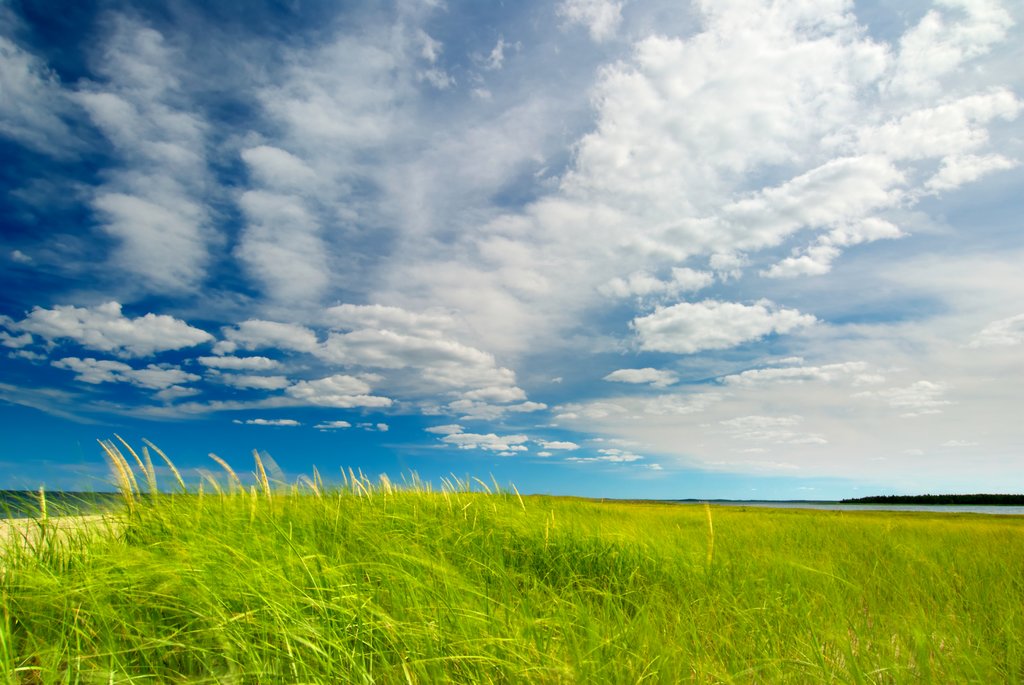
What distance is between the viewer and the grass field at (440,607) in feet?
10.6

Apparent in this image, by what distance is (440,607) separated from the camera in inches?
145

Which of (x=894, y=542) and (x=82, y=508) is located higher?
(x=82, y=508)

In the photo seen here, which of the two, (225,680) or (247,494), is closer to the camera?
(225,680)

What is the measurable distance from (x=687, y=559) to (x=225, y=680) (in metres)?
5.74

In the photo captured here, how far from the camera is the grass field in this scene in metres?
3.24

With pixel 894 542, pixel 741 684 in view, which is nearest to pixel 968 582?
pixel 894 542

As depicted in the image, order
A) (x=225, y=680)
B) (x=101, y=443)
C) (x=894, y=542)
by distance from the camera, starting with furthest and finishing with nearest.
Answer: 1. (x=894, y=542)
2. (x=101, y=443)
3. (x=225, y=680)

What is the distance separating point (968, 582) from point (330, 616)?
8647 mm

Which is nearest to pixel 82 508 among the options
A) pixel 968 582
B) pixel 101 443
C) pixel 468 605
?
pixel 101 443

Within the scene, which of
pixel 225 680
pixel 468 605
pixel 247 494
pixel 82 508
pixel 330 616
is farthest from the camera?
pixel 247 494

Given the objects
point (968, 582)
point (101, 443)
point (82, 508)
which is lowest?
point (968, 582)

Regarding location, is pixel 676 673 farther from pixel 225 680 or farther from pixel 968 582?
pixel 968 582

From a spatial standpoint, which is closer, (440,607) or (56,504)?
(440,607)

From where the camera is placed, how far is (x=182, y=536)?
19.0 feet
